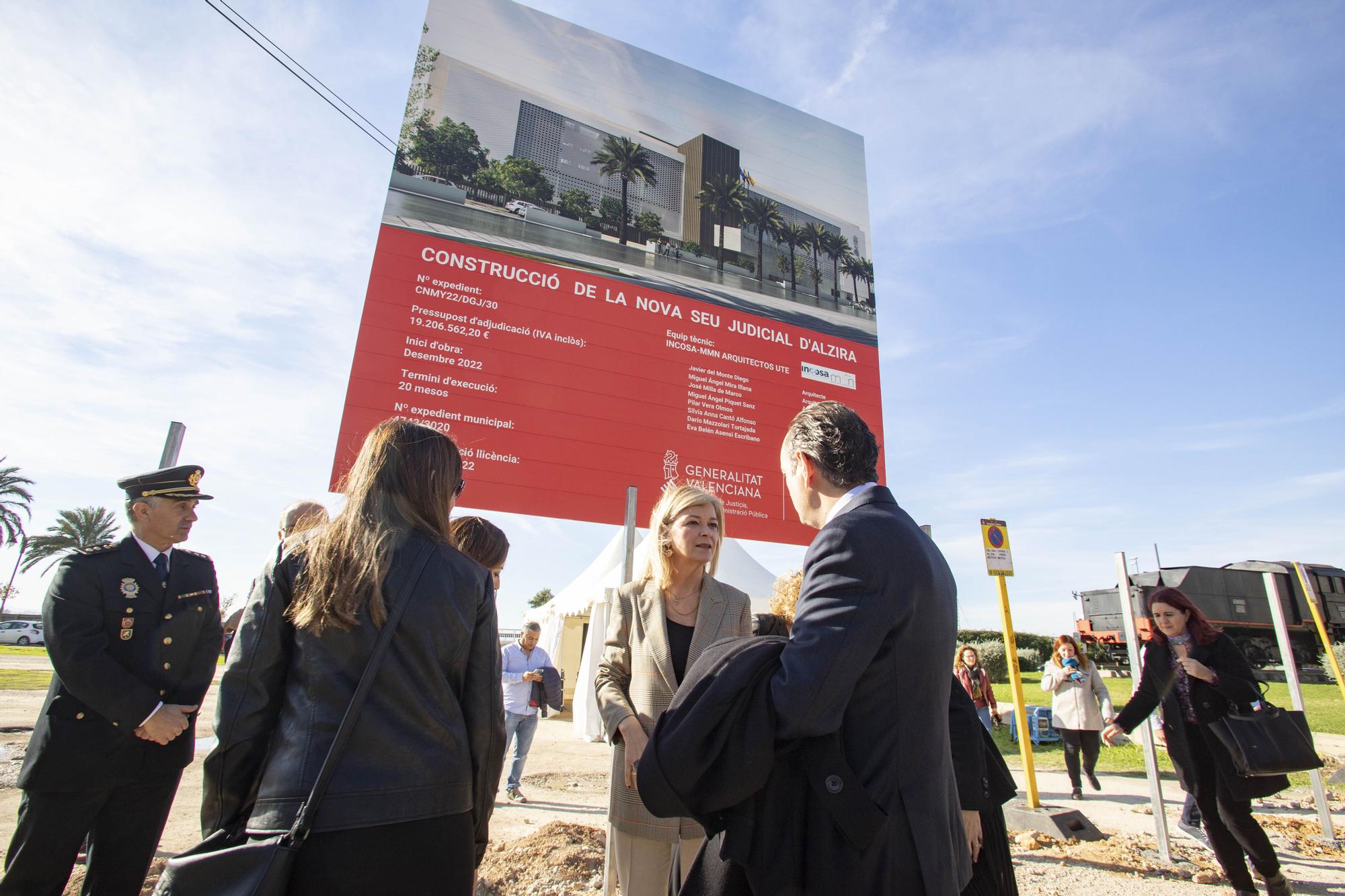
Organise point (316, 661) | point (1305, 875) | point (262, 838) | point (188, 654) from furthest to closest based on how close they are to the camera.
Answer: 1. point (1305, 875)
2. point (188, 654)
3. point (316, 661)
4. point (262, 838)

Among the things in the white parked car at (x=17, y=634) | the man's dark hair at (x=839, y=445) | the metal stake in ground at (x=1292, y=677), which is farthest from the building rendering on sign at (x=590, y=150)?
the white parked car at (x=17, y=634)

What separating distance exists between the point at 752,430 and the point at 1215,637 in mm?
3470

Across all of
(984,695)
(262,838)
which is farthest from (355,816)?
(984,695)

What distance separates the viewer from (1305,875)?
13.5ft

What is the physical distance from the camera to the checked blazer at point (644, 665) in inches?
94.0

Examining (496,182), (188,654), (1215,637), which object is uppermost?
(496,182)

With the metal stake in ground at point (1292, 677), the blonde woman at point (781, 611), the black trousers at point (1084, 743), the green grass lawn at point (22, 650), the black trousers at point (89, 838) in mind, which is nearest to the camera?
the black trousers at point (89, 838)

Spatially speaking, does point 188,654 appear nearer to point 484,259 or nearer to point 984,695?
point 484,259

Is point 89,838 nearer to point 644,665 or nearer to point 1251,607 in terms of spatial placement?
point 644,665

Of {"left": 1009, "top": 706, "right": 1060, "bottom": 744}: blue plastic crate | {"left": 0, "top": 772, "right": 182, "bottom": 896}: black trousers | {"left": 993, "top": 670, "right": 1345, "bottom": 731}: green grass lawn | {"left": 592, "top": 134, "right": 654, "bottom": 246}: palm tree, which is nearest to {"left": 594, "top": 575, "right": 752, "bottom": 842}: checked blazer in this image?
{"left": 0, "top": 772, "right": 182, "bottom": 896}: black trousers

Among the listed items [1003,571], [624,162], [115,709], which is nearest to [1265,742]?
[1003,571]

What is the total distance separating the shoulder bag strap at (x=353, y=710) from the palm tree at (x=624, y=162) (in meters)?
5.14

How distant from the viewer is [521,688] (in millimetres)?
6715

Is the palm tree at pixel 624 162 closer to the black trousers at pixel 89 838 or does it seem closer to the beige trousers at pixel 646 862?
the beige trousers at pixel 646 862
